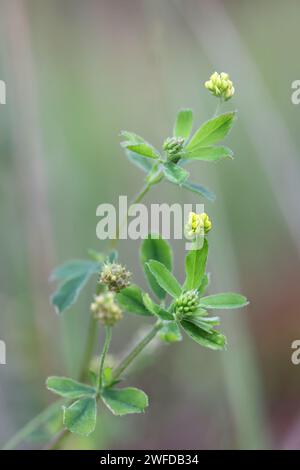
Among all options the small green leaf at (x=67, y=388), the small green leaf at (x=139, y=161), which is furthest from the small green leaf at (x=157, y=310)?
the small green leaf at (x=139, y=161)

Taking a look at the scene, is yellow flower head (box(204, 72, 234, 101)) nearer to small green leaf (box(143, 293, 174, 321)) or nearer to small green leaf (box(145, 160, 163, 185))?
small green leaf (box(145, 160, 163, 185))

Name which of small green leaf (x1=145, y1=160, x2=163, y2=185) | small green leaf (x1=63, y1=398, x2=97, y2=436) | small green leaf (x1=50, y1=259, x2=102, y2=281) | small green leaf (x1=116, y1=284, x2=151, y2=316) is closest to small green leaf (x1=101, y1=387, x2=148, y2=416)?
small green leaf (x1=63, y1=398, x2=97, y2=436)

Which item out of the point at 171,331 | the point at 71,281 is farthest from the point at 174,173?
the point at 71,281

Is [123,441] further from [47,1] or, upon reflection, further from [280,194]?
[47,1]

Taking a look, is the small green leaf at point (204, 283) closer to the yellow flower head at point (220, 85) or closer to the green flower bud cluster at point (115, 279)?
the green flower bud cluster at point (115, 279)

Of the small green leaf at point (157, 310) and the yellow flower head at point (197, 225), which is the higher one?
the yellow flower head at point (197, 225)

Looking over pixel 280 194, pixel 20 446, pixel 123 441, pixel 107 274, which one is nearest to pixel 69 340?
pixel 123 441
